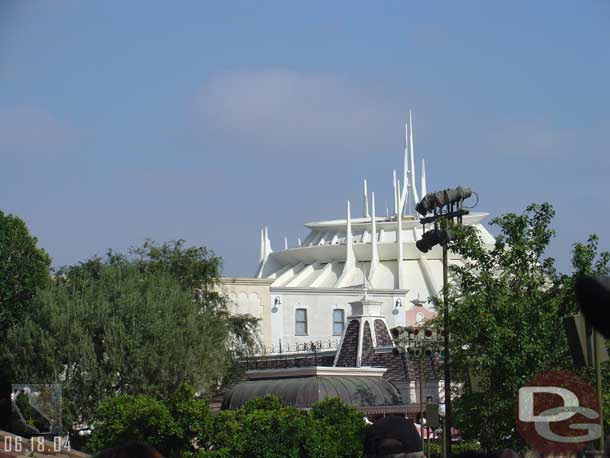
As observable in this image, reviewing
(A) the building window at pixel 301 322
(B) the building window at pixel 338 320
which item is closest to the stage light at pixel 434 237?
(A) the building window at pixel 301 322

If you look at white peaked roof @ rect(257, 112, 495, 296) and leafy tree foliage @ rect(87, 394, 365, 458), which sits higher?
white peaked roof @ rect(257, 112, 495, 296)

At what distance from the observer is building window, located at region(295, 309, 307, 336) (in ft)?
220

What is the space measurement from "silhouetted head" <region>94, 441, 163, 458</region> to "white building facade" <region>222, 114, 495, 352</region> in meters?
52.4

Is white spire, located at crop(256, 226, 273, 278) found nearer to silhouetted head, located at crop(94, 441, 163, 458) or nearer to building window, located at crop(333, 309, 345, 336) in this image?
building window, located at crop(333, 309, 345, 336)

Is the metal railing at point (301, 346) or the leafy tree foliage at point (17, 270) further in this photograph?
the metal railing at point (301, 346)

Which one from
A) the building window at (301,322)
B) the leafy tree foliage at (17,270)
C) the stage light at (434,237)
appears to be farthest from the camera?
the building window at (301,322)

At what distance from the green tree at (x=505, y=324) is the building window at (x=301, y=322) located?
4005 centimetres

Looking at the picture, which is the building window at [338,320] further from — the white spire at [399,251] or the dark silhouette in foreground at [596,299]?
the dark silhouette in foreground at [596,299]

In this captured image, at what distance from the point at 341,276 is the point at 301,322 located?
1390 cm

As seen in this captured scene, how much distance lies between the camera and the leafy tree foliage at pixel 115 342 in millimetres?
39375

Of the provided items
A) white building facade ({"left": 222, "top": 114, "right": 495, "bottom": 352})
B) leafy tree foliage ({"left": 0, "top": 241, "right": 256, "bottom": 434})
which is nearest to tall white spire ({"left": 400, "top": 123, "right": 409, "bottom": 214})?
white building facade ({"left": 222, "top": 114, "right": 495, "bottom": 352})

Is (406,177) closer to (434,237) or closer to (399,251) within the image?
(399,251)

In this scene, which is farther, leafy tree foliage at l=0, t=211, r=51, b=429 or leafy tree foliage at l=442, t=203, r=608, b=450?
leafy tree foliage at l=0, t=211, r=51, b=429

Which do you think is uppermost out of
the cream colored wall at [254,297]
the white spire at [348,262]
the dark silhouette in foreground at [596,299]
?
the white spire at [348,262]
